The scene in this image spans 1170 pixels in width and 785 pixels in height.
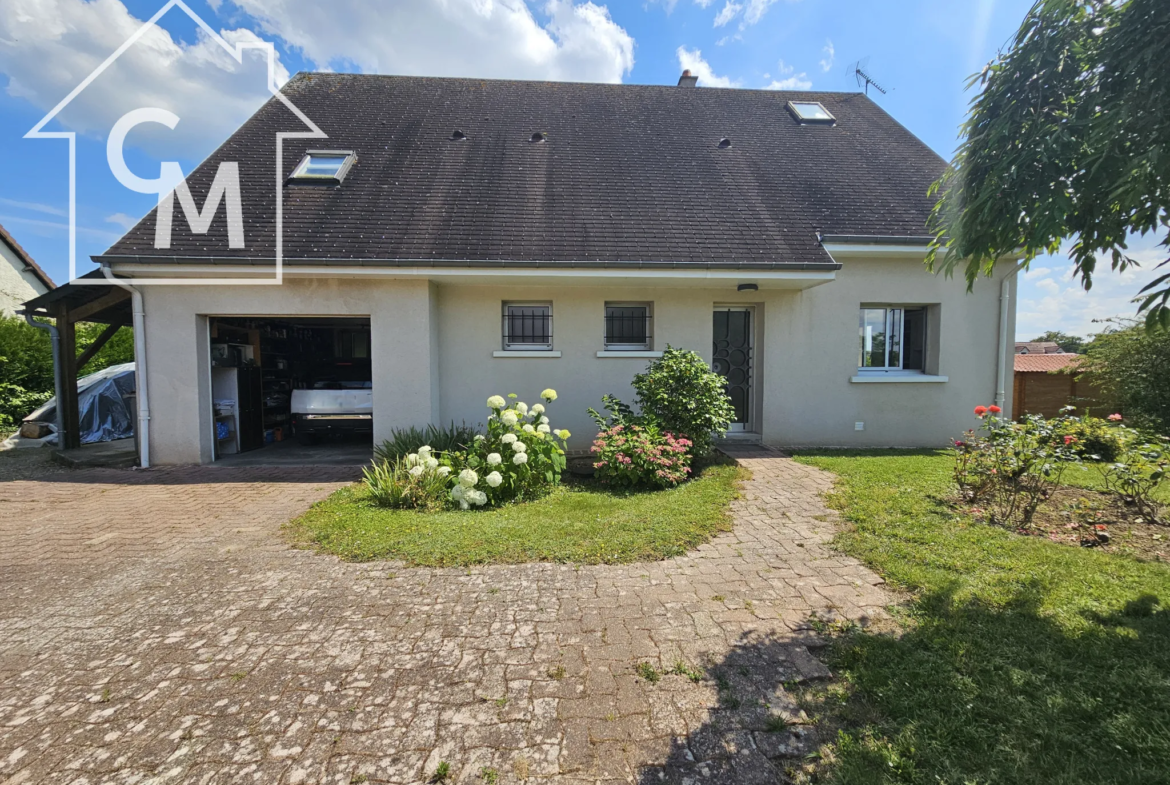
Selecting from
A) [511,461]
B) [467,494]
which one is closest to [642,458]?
[511,461]

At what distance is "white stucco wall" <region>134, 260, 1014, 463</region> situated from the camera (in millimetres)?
7281

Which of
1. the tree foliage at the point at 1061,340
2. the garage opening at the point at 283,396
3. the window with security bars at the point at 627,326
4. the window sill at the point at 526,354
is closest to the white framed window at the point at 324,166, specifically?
the garage opening at the point at 283,396

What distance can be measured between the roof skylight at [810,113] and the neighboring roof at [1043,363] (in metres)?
8.11

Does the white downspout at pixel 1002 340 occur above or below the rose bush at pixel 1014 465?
above

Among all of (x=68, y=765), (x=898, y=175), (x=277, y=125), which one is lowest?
(x=68, y=765)

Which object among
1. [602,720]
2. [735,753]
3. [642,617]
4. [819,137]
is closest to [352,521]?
[642,617]

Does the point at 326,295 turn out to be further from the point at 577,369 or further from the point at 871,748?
the point at 871,748

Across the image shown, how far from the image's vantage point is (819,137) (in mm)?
11141

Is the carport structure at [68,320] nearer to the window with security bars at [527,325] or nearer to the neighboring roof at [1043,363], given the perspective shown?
the window with security bars at [527,325]

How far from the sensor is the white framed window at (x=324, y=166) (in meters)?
8.67

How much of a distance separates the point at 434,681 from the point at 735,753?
1447 mm

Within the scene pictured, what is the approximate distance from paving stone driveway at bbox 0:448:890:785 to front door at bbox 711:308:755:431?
178 inches

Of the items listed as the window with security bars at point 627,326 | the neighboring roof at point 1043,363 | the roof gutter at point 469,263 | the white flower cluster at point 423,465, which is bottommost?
the white flower cluster at point 423,465

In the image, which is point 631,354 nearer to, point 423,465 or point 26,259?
point 423,465
